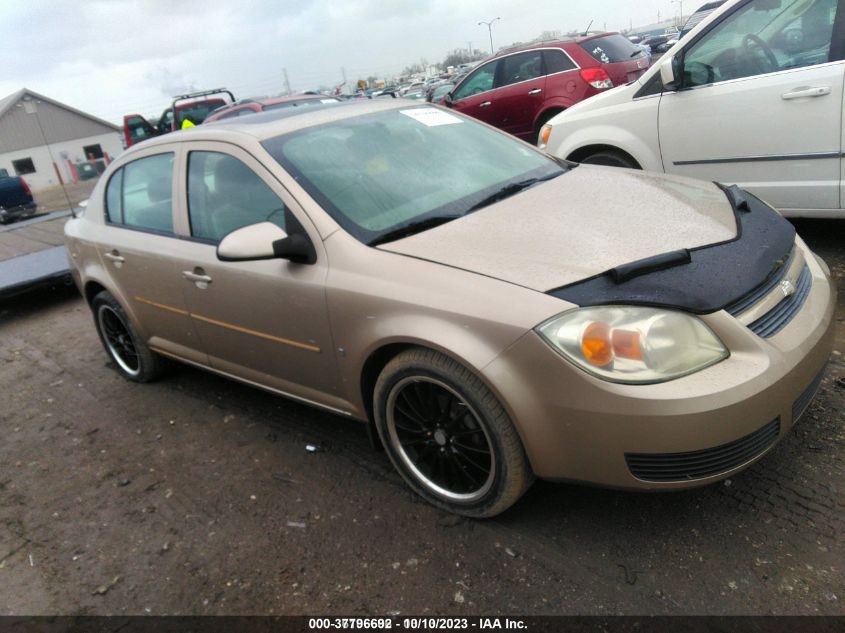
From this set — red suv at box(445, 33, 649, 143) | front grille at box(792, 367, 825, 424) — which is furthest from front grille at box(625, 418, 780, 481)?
red suv at box(445, 33, 649, 143)

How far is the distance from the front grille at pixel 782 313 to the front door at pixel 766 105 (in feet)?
6.34

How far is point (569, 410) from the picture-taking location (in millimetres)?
2055

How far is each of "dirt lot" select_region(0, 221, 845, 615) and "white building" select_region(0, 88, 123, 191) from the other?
Answer: 1792 inches

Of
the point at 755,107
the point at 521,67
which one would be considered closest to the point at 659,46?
the point at 521,67

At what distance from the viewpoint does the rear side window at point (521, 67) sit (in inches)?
356

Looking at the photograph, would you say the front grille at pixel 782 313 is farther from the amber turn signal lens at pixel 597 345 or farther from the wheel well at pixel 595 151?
the wheel well at pixel 595 151

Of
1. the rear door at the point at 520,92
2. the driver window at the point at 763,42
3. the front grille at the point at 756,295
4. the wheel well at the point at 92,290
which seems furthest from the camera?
the rear door at the point at 520,92

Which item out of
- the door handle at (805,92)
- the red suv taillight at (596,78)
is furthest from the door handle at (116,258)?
the red suv taillight at (596,78)

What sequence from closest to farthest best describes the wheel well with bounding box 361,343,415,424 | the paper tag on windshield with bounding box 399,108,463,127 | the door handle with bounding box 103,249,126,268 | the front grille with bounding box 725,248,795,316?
the front grille with bounding box 725,248,795,316 < the wheel well with bounding box 361,343,415,424 < the paper tag on windshield with bounding box 399,108,463,127 < the door handle with bounding box 103,249,126,268

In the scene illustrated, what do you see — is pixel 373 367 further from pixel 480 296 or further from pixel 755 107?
pixel 755 107

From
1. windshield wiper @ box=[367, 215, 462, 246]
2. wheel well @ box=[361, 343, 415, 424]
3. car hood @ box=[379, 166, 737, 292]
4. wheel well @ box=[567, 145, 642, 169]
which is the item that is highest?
windshield wiper @ box=[367, 215, 462, 246]

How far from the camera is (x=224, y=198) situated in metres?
3.17

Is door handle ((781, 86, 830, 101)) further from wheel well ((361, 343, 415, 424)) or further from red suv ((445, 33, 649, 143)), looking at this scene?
red suv ((445, 33, 649, 143))

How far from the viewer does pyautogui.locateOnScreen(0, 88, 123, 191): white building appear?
45906 mm
